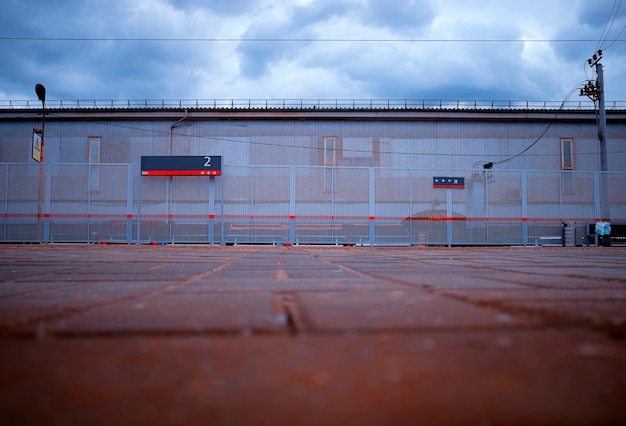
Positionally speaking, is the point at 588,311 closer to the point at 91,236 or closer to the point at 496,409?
the point at 496,409

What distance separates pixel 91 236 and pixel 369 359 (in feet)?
50.0

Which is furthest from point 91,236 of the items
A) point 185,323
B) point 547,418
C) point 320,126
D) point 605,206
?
point 605,206

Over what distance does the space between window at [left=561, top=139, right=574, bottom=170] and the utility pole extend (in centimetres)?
495

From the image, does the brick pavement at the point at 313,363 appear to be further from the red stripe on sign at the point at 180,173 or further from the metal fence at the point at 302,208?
the red stripe on sign at the point at 180,173

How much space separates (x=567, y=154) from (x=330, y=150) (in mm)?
13178

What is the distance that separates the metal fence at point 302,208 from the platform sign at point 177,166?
1.22 metres

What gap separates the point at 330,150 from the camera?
73.5 ft

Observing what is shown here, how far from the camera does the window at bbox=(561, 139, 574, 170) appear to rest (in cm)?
2219

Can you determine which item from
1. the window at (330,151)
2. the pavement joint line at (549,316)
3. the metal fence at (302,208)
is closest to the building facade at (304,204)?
the metal fence at (302,208)

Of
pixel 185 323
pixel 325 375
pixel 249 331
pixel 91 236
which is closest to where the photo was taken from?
pixel 325 375

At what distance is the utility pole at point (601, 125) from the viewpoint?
571 inches

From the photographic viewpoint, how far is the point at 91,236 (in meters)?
13.9

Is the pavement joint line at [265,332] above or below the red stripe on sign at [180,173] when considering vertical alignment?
below

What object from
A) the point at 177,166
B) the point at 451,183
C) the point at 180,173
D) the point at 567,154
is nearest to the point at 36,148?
the point at 177,166
